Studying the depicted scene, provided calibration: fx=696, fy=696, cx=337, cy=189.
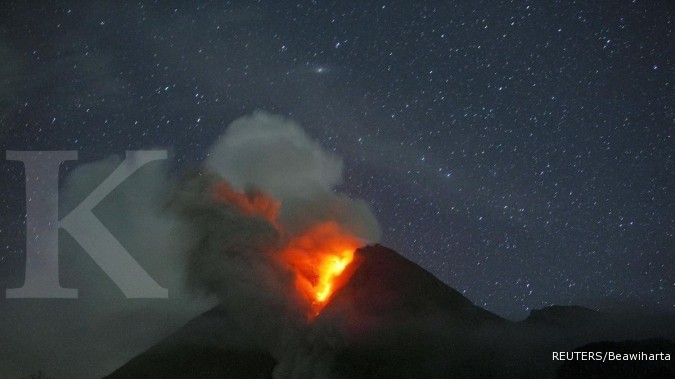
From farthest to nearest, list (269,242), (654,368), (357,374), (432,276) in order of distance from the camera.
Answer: (432,276)
(269,242)
(357,374)
(654,368)

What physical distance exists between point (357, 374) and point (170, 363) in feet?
96.8

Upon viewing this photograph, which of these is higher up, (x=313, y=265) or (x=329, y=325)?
(x=313, y=265)

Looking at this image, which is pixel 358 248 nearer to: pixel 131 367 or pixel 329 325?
pixel 329 325

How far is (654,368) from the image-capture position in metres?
73.4

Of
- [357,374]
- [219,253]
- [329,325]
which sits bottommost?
[357,374]

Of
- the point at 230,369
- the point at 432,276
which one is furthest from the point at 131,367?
the point at 432,276

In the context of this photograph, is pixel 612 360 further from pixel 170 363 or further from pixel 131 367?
pixel 131 367

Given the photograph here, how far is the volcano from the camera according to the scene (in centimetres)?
8819

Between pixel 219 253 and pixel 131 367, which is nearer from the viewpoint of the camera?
pixel 219 253

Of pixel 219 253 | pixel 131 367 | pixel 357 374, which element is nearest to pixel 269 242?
pixel 219 253

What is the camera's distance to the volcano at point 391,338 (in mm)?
88188

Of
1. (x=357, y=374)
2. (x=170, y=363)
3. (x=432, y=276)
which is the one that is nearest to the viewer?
(x=357, y=374)

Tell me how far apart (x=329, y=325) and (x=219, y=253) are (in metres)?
17.1

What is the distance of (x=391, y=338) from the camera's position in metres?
93.9
